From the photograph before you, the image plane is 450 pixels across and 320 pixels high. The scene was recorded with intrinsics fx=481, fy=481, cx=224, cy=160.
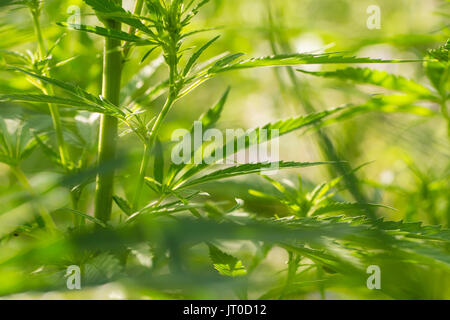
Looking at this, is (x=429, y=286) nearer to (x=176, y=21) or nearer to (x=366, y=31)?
(x=176, y=21)

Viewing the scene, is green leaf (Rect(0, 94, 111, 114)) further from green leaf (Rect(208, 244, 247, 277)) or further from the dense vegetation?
green leaf (Rect(208, 244, 247, 277))

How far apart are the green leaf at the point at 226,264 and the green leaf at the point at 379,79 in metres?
0.24

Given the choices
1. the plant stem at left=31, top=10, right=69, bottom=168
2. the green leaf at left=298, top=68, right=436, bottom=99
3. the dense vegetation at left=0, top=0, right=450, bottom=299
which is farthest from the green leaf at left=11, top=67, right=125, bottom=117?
the green leaf at left=298, top=68, right=436, bottom=99

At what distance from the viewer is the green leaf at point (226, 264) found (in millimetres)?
479

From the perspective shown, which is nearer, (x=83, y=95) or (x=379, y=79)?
(x=83, y=95)

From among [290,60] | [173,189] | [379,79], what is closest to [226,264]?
[173,189]

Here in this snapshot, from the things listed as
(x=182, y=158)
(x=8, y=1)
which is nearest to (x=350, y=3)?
(x=182, y=158)

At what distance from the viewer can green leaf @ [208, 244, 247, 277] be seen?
479 mm

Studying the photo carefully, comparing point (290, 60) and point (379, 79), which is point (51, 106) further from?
point (379, 79)

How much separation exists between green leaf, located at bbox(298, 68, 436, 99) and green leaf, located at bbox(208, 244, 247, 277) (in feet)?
0.78

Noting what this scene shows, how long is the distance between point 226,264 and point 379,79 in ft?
1.18

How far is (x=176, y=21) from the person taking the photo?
1.46 feet

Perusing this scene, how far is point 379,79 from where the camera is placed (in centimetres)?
67

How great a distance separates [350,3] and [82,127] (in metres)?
1.54
